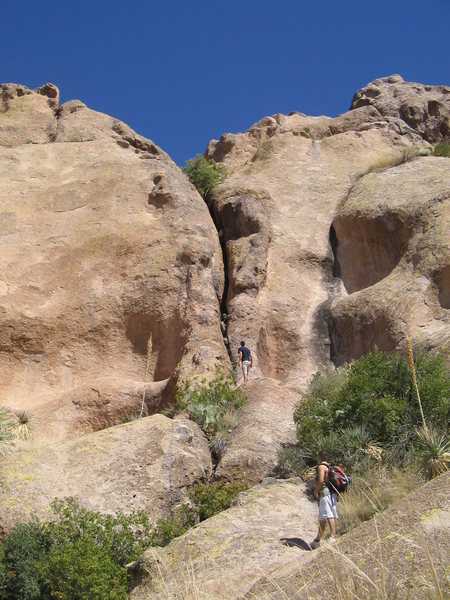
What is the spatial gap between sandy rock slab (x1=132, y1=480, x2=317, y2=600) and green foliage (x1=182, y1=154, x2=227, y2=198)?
15442 mm

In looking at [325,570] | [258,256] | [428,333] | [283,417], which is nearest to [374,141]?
[258,256]

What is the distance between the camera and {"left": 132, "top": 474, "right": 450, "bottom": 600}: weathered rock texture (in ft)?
17.9

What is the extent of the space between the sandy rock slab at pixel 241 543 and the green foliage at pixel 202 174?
15.4 m

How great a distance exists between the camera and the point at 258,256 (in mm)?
23344

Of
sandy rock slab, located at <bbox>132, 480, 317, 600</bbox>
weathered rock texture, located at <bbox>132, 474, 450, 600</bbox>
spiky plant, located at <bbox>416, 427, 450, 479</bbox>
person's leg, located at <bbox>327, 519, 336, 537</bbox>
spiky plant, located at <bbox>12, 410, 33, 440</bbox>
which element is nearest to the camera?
weathered rock texture, located at <bbox>132, 474, 450, 600</bbox>

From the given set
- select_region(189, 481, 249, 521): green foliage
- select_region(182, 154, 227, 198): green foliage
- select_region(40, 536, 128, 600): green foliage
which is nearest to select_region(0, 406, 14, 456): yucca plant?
select_region(189, 481, 249, 521): green foliage

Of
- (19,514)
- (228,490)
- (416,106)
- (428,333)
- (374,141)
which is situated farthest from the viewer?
(416,106)

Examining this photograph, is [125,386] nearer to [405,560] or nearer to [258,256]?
[258,256]

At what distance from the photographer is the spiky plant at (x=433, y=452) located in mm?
13344

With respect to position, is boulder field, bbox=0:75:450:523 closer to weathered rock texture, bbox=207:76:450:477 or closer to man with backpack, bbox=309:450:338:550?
weathered rock texture, bbox=207:76:450:477

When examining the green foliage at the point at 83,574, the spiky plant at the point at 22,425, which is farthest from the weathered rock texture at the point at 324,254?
the spiky plant at the point at 22,425

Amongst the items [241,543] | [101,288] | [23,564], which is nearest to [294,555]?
[241,543]

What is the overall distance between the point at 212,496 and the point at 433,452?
369 centimetres

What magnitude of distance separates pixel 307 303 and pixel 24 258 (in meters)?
7.40
